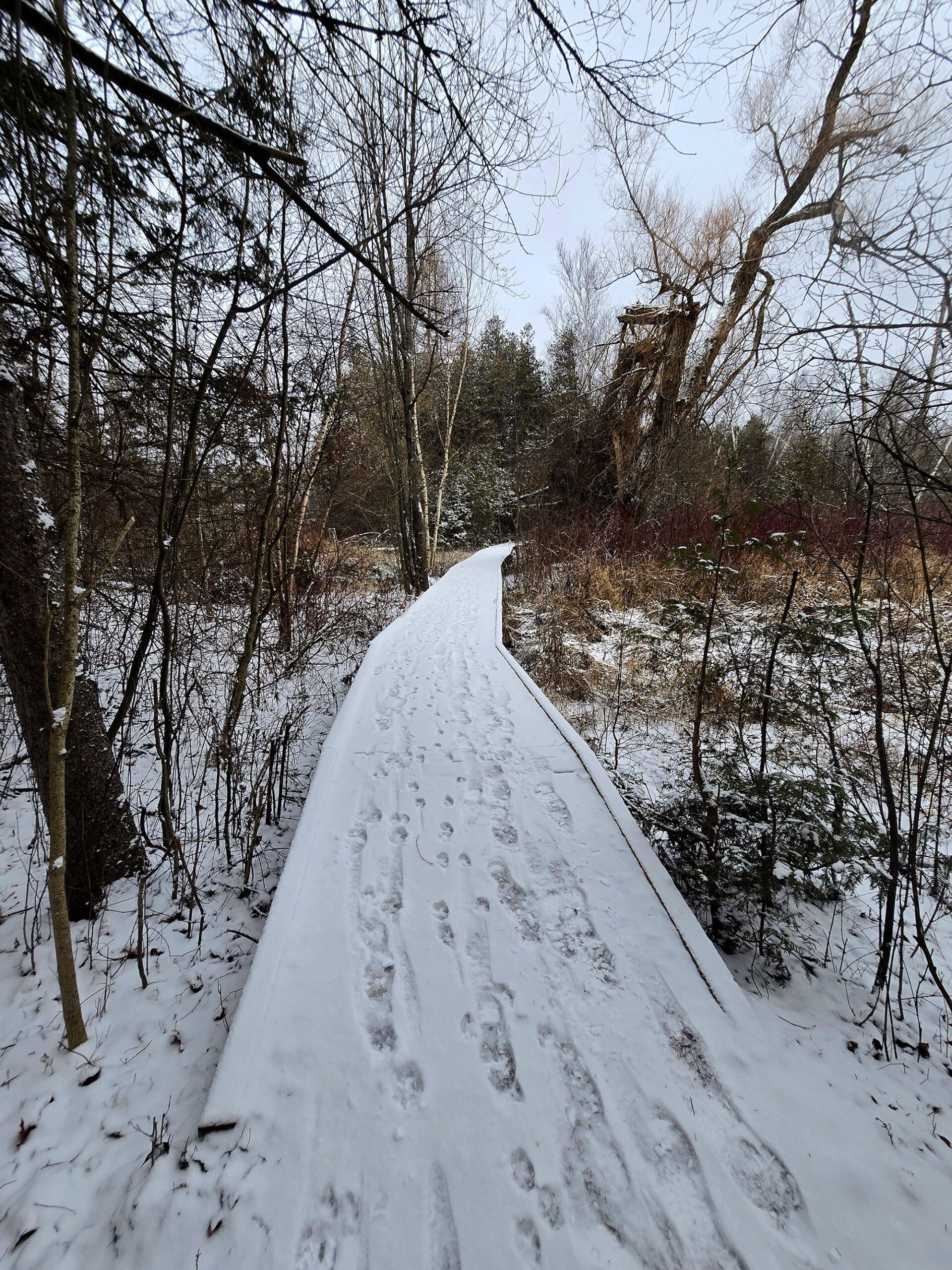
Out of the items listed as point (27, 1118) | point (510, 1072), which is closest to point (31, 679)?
point (27, 1118)

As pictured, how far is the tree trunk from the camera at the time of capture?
1.60 m

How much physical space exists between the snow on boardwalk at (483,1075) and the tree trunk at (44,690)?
2.76ft

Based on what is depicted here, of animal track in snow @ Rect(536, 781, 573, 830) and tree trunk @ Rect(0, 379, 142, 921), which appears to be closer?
tree trunk @ Rect(0, 379, 142, 921)

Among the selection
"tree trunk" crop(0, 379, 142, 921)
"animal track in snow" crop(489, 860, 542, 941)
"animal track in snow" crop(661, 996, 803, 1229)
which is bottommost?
"animal track in snow" crop(661, 996, 803, 1229)

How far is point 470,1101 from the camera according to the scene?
1.26 metres

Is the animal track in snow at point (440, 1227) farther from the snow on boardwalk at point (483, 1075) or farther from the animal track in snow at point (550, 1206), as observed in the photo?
the animal track in snow at point (550, 1206)

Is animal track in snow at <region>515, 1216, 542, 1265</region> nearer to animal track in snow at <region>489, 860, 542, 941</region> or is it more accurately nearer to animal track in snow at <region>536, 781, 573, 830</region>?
animal track in snow at <region>489, 860, 542, 941</region>

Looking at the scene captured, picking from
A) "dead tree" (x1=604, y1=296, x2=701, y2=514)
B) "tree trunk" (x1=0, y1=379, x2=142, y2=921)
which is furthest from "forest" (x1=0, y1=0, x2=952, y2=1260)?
"dead tree" (x1=604, y1=296, x2=701, y2=514)

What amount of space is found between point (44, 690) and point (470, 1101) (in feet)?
6.60

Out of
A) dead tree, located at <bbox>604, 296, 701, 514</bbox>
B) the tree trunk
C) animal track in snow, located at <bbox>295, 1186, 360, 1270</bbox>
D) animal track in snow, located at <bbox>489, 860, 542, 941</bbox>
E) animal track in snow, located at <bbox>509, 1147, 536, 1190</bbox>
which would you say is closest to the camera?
animal track in snow, located at <bbox>295, 1186, 360, 1270</bbox>

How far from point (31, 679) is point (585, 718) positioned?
3647 millimetres

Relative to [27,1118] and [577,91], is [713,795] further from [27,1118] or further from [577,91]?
[577,91]

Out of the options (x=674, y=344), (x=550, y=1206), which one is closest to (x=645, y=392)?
(x=674, y=344)

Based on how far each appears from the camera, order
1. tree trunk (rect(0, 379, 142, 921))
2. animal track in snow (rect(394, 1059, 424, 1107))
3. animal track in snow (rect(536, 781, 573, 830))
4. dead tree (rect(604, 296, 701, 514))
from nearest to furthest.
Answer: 1. animal track in snow (rect(394, 1059, 424, 1107))
2. tree trunk (rect(0, 379, 142, 921))
3. animal track in snow (rect(536, 781, 573, 830))
4. dead tree (rect(604, 296, 701, 514))
